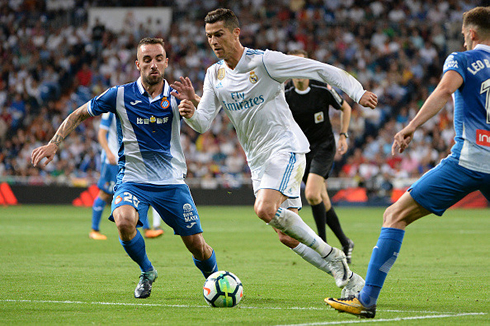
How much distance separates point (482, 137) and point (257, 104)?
2150 mm

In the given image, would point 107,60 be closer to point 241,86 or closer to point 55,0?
point 55,0

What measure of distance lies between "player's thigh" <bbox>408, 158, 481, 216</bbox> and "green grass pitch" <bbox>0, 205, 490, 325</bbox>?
2.81 feet

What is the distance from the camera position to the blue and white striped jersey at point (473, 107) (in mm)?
5031

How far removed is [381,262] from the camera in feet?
17.1

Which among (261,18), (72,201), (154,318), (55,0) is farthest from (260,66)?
(55,0)

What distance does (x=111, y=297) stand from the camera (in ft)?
20.9

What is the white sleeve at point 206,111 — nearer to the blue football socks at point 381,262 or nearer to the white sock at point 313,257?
the white sock at point 313,257

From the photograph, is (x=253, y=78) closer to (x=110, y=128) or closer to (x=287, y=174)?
(x=287, y=174)

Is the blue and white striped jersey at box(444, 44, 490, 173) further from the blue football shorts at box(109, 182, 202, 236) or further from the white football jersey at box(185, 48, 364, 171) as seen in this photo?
the blue football shorts at box(109, 182, 202, 236)

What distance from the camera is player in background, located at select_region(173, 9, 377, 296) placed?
→ 6.18 meters

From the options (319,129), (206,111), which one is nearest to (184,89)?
(206,111)

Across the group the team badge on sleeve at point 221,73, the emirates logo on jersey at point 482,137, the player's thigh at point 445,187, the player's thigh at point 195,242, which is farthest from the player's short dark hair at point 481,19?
the player's thigh at point 195,242

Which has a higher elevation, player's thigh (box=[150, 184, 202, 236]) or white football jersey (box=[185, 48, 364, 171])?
white football jersey (box=[185, 48, 364, 171])

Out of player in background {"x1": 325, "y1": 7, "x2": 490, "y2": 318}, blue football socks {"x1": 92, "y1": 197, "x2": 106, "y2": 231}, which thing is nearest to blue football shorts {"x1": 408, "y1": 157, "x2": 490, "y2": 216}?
player in background {"x1": 325, "y1": 7, "x2": 490, "y2": 318}
